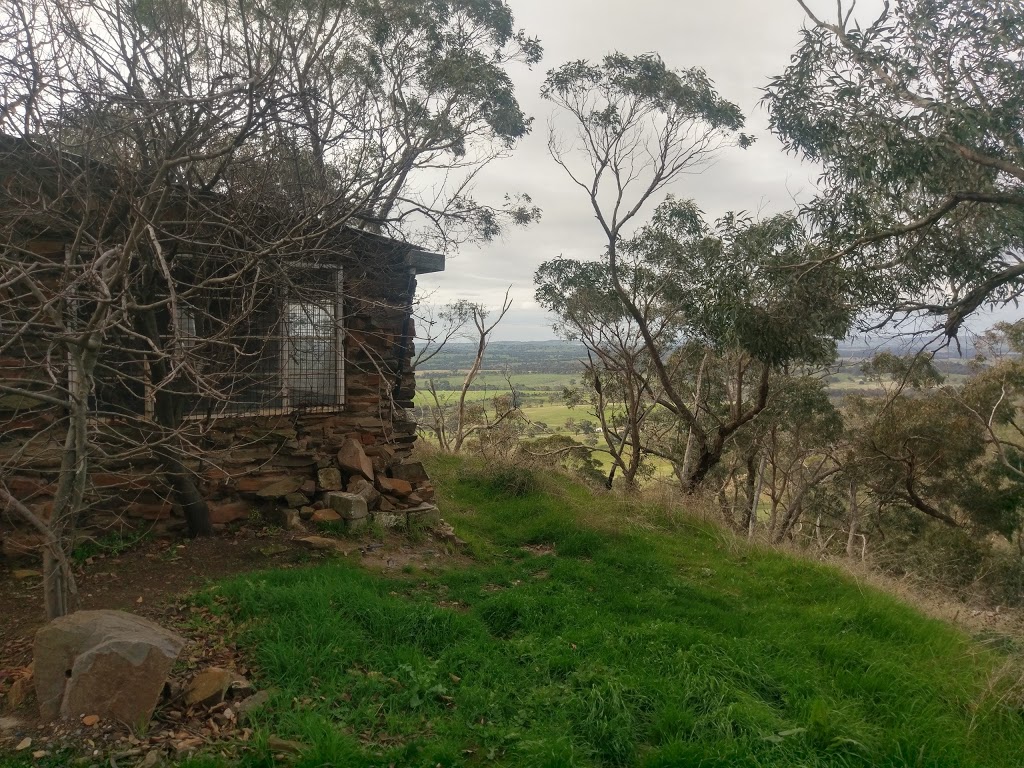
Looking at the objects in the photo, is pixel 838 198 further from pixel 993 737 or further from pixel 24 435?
pixel 24 435

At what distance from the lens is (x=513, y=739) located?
12.7 feet

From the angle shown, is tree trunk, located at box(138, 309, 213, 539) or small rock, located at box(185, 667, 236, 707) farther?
tree trunk, located at box(138, 309, 213, 539)

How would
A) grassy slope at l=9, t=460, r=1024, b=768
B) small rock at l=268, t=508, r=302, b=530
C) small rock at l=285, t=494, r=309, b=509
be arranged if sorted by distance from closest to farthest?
grassy slope at l=9, t=460, r=1024, b=768
small rock at l=268, t=508, r=302, b=530
small rock at l=285, t=494, r=309, b=509

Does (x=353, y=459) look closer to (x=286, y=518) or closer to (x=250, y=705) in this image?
(x=286, y=518)

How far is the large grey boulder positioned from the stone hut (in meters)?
1.42

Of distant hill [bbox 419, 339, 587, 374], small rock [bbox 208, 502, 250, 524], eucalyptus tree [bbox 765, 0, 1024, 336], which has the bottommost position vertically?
small rock [bbox 208, 502, 250, 524]

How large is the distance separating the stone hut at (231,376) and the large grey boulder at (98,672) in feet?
4.64

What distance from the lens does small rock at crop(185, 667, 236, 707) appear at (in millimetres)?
3779

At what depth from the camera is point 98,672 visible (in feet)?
11.5

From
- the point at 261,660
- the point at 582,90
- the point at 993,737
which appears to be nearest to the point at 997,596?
the point at 993,737

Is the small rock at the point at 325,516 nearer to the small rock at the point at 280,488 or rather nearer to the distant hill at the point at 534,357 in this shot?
the small rock at the point at 280,488

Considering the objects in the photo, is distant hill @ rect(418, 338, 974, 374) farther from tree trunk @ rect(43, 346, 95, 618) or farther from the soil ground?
tree trunk @ rect(43, 346, 95, 618)

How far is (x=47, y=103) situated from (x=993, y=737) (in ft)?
26.1

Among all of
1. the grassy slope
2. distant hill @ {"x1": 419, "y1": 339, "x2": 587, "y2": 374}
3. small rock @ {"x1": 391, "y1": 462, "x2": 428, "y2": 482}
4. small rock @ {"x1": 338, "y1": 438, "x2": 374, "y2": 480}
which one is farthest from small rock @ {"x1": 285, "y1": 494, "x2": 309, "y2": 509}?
distant hill @ {"x1": 419, "y1": 339, "x2": 587, "y2": 374}
